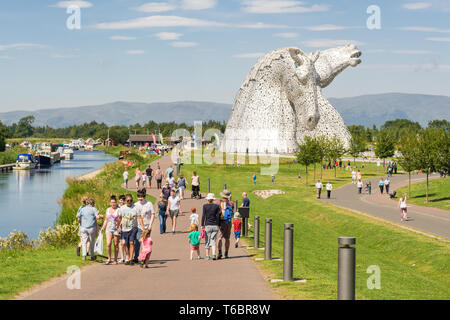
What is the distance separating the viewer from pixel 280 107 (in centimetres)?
8719

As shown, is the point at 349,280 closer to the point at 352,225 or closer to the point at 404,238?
the point at 404,238

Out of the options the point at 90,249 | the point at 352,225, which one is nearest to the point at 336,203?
the point at 352,225

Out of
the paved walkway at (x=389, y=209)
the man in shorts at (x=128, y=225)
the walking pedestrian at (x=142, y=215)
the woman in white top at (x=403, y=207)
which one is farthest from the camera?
the woman in white top at (x=403, y=207)

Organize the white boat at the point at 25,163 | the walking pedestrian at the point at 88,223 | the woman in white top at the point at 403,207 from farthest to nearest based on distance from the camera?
the white boat at the point at 25,163 < the woman in white top at the point at 403,207 < the walking pedestrian at the point at 88,223

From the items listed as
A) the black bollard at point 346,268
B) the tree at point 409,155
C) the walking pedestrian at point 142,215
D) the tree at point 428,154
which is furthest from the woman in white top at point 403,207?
the black bollard at point 346,268

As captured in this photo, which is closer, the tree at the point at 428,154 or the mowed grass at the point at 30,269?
the mowed grass at the point at 30,269

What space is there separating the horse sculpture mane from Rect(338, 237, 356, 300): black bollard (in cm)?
7816

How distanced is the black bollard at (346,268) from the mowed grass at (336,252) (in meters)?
1.26

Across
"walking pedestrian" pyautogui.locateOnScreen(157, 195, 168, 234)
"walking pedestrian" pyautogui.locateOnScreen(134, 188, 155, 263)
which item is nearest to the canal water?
"walking pedestrian" pyautogui.locateOnScreen(157, 195, 168, 234)

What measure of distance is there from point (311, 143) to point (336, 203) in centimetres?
2065

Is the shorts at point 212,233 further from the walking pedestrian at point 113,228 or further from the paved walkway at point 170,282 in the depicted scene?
the walking pedestrian at point 113,228

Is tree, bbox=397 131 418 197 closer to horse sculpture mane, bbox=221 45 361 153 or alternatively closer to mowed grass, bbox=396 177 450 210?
mowed grass, bbox=396 177 450 210

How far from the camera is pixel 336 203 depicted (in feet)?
120

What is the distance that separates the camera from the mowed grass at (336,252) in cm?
1223
